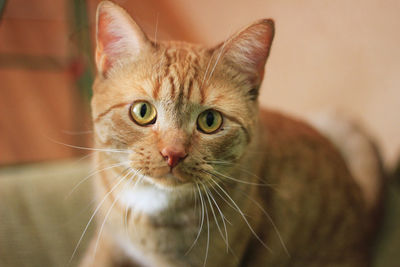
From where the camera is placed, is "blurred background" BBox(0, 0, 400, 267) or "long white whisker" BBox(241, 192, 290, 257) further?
"blurred background" BBox(0, 0, 400, 267)

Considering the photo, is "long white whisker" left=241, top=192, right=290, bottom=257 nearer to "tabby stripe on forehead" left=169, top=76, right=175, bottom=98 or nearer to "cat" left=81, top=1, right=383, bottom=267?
"cat" left=81, top=1, right=383, bottom=267

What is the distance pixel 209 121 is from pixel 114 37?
321 mm

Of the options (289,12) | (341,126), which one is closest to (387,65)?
(341,126)

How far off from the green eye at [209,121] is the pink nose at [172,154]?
106 mm

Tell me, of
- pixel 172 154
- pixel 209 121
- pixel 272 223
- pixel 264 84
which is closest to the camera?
pixel 172 154

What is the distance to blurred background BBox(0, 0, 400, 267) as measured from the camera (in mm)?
1354

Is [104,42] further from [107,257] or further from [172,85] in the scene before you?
[107,257]

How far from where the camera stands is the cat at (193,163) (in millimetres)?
893

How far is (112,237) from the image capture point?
116 centimetres

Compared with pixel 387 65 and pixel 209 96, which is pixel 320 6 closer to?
pixel 387 65

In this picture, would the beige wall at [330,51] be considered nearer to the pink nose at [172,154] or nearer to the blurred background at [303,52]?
the blurred background at [303,52]

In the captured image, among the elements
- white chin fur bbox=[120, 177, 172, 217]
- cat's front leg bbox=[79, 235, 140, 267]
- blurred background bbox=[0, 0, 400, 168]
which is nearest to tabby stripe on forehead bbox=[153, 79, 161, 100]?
white chin fur bbox=[120, 177, 172, 217]

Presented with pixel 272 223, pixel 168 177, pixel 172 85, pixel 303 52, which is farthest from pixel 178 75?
pixel 303 52

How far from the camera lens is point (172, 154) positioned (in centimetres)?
83
